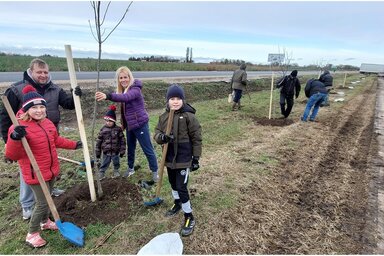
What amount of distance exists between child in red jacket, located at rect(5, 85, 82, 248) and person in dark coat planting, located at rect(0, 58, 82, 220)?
405mm

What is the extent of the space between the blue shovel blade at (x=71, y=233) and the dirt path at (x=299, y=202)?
1.27 meters

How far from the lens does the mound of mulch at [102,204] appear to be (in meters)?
3.97

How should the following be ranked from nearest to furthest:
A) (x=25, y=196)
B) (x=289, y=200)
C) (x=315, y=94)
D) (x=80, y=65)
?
(x=25, y=196) → (x=289, y=200) → (x=315, y=94) → (x=80, y=65)

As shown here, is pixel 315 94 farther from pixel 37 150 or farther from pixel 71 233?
pixel 37 150

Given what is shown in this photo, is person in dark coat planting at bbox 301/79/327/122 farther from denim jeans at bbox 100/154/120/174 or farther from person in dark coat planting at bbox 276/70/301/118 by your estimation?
denim jeans at bbox 100/154/120/174

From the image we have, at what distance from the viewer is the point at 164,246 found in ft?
11.0

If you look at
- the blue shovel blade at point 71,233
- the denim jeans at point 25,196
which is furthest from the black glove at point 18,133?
the denim jeans at point 25,196

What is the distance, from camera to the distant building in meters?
65.7

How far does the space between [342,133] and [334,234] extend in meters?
6.20

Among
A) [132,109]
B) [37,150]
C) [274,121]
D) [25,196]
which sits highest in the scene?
[132,109]

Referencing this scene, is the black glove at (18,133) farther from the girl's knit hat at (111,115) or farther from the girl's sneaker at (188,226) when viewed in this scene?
the girl's sneaker at (188,226)

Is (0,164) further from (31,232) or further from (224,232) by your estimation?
(224,232)

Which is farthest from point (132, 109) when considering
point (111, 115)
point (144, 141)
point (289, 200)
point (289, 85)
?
point (289, 85)

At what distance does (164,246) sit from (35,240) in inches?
60.1
